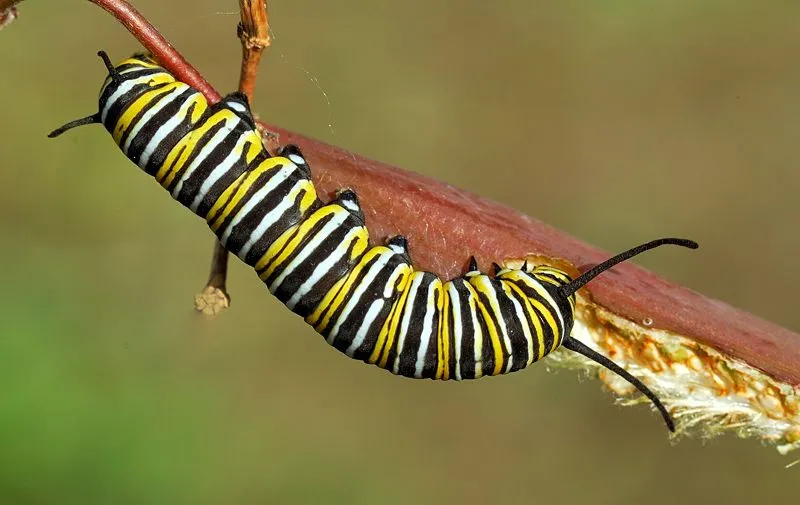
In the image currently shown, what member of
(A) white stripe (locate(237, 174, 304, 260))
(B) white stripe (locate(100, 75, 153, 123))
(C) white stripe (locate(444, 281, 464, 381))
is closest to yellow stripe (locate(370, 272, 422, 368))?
(C) white stripe (locate(444, 281, 464, 381))

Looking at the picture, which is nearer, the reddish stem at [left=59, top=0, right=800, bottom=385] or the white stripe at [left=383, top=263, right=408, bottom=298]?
the reddish stem at [left=59, top=0, right=800, bottom=385]

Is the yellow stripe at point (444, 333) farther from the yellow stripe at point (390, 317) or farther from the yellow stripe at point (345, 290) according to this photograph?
the yellow stripe at point (345, 290)

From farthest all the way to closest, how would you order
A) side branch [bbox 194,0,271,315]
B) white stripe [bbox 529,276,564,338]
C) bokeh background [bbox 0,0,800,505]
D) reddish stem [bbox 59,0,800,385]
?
bokeh background [bbox 0,0,800,505] < white stripe [bbox 529,276,564,338] < reddish stem [bbox 59,0,800,385] < side branch [bbox 194,0,271,315]

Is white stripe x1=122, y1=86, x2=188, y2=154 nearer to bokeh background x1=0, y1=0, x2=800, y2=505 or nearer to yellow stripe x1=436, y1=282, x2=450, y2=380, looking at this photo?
yellow stripe x1=436, y1=282, x2=450, y2=380

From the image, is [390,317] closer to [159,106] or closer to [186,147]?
[186,147]

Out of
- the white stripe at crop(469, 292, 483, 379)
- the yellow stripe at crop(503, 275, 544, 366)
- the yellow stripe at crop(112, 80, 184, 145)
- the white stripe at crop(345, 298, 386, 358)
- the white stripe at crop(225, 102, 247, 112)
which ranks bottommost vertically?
the white stripe at crop(345, 298, 386, 358)
